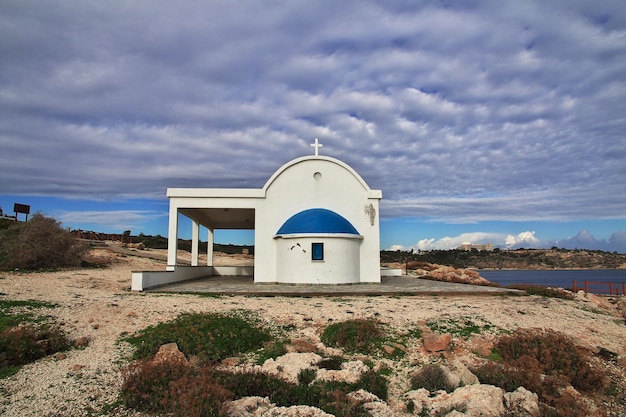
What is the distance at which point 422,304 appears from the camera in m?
15.5

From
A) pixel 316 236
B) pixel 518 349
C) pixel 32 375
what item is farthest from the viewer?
pixel 316 236

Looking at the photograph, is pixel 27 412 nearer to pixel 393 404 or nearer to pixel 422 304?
pixel 393 404

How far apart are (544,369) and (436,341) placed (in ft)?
7.90

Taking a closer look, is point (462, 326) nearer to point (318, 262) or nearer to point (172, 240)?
point (318, 262)

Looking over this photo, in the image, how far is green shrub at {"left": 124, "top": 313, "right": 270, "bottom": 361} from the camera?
1027 centimetres

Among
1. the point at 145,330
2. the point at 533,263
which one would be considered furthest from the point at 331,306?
the point at 533,263

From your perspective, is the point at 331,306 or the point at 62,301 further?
the point at 331,306

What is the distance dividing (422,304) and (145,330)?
9132mm

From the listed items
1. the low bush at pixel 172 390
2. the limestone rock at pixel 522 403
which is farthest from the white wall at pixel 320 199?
the limestone rock at pixel 522 403

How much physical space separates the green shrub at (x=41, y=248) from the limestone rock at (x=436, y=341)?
21.4 m

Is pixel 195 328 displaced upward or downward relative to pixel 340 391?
upward

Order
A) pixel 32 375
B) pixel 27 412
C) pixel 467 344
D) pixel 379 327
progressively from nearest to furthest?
pixel 27 412, pixel 32 375, pixel 467 344, pixel 379 327

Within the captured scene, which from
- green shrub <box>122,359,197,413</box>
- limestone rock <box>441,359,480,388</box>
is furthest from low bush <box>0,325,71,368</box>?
limestone rock <box>441,359,480,388</box>

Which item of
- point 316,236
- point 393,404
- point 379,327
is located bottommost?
point 393,404
